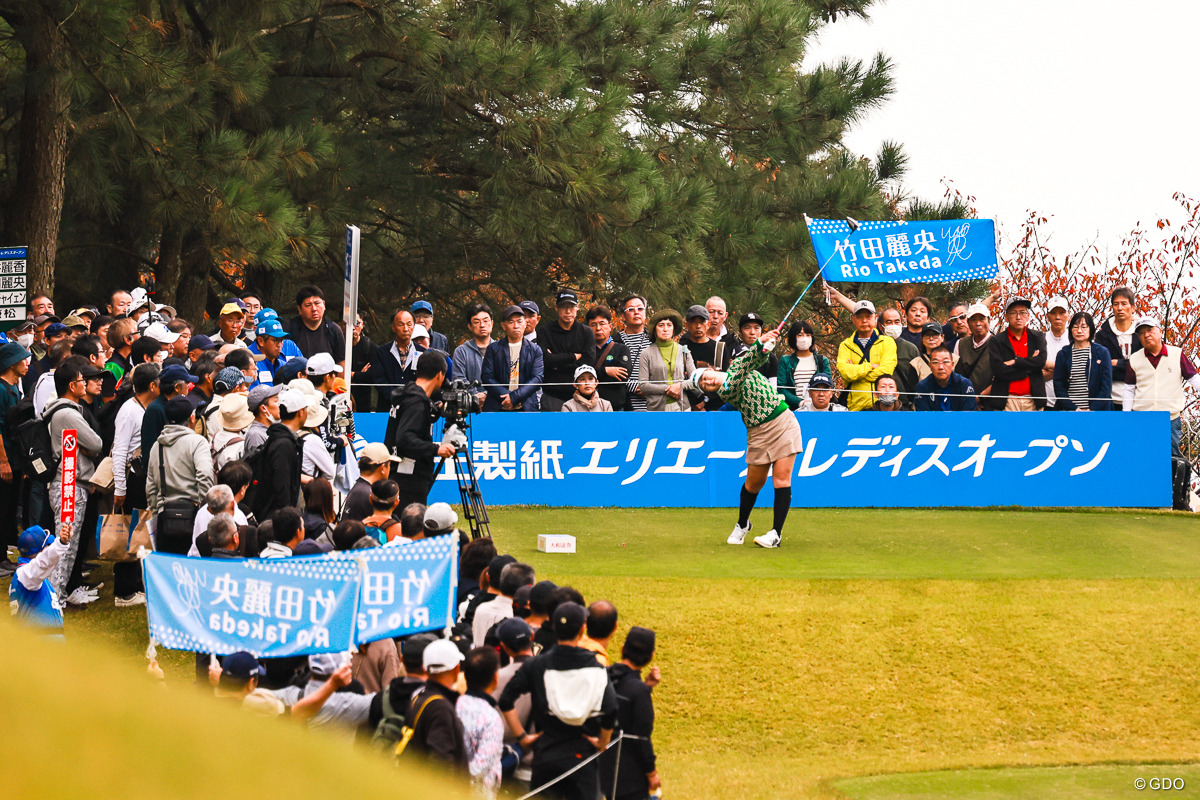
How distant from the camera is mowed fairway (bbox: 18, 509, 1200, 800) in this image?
6.66m

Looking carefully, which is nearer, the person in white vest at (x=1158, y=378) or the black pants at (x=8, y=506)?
the black pants at (x=8, y=506)

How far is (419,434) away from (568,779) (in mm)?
3712

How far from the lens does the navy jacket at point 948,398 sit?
12.6 meters

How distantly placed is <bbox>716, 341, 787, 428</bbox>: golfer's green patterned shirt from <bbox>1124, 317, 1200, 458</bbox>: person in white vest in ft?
16.6

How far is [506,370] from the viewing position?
12156 mm

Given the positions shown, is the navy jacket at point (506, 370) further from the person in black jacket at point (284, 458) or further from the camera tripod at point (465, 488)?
the person in black jacket at point (284, 458)

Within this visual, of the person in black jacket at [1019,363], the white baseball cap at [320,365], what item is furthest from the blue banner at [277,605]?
the person in black jacket at [1019,363]

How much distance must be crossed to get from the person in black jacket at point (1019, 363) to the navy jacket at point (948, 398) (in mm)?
276

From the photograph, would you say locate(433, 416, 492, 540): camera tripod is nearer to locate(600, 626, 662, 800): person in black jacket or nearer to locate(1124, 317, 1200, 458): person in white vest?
locate(600, 626, 662, 800): person in black jacket

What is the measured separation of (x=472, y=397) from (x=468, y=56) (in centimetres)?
710

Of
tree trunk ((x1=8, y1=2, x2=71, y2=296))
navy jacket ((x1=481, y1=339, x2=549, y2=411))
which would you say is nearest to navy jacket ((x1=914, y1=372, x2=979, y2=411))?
navy jacket ((x1=481, y1=339, x2=549, y2=411))

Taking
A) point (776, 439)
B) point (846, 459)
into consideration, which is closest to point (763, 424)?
point (776, 439)

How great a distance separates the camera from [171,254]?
49.9 ft

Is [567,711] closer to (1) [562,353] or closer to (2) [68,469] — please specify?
(2) [68,469]
